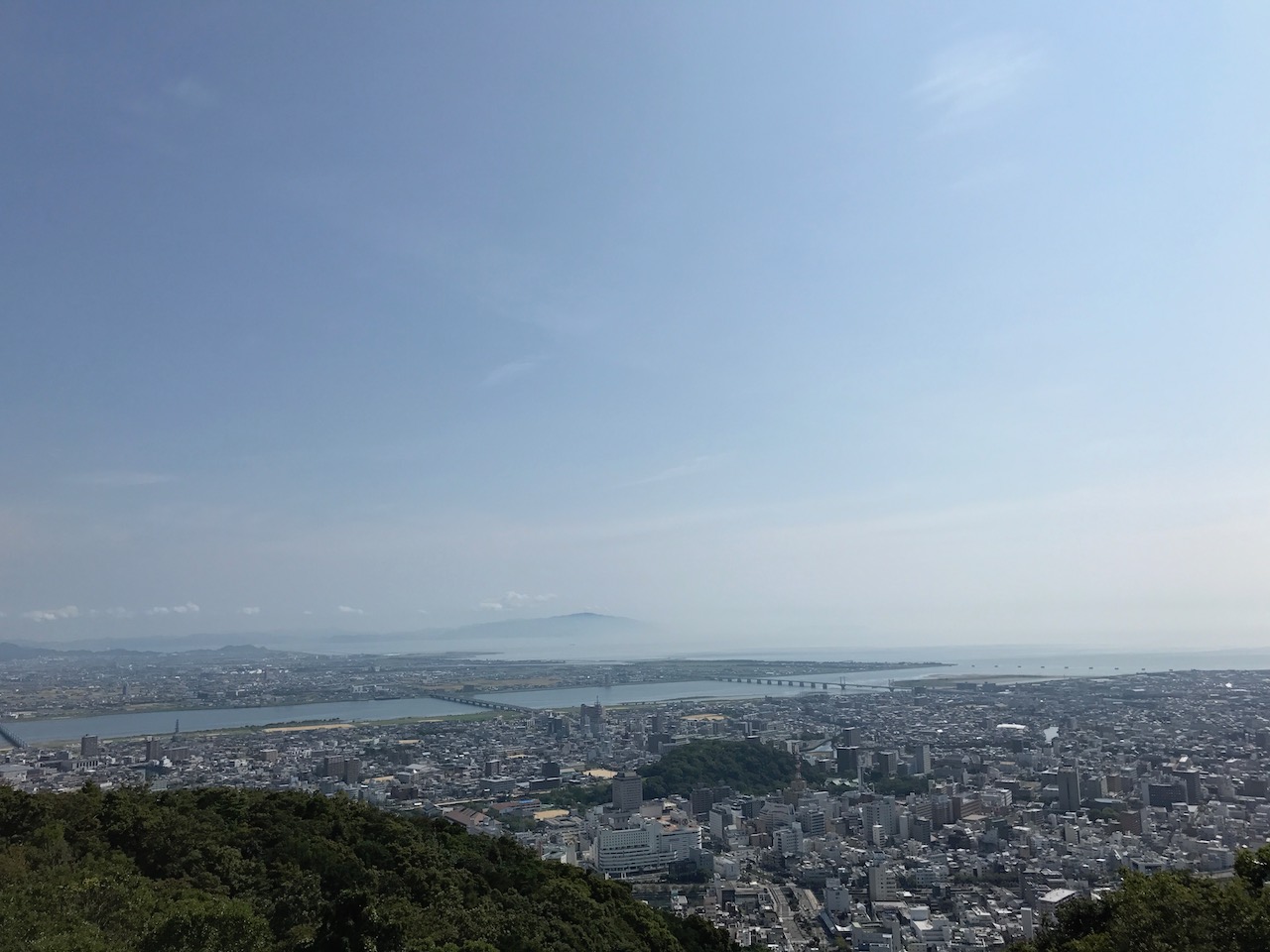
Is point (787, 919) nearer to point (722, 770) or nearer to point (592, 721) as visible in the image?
point (722, 770)

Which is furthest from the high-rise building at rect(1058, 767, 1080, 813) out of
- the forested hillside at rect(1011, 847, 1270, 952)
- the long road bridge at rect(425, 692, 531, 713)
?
the long road bridge at rect(425, 692, 531, 713)

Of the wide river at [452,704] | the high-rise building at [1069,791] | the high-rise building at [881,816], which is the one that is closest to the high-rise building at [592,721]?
the wide river at [452,704]

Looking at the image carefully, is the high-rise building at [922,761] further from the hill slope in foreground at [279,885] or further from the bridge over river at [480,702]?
the bridge over river at [480,702]

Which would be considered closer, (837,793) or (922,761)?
(837,793)

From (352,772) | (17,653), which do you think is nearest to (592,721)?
(352,772)

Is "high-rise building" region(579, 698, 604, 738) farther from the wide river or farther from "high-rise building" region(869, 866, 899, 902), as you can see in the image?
"high-rise building" region(869, 866, 899, 902)

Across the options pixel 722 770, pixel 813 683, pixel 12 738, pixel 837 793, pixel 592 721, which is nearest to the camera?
pixel 837 793
